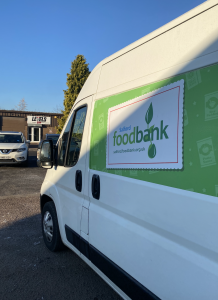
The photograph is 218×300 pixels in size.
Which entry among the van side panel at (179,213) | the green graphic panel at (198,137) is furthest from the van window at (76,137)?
the green graphic panel at (198,137)

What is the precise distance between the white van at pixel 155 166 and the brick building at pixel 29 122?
1304 inches

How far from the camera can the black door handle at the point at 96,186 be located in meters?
2.23

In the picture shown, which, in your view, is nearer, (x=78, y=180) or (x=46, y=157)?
(x=78, y=180)

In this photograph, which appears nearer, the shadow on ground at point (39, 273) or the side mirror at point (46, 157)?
the shadow on ground at point (39, 273)

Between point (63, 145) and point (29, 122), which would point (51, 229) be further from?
point (29, 122)

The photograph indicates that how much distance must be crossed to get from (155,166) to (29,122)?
34.6m

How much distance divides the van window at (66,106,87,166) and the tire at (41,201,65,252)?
82cm

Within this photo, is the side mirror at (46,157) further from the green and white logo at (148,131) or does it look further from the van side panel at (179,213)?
the van side panel at (179,213)

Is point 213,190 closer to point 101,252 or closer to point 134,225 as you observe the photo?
point 134,225

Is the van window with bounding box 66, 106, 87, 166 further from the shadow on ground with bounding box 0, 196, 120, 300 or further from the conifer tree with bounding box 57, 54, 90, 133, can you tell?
the conifer tree with bounding box 57, 54, 90, 133

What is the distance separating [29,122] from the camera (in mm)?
34250

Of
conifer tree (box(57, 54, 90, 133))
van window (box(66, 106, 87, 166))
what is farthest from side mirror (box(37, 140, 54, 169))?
conifer tree (box(57, 54, 90, 133))

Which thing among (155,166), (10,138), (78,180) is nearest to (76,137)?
(78,180)

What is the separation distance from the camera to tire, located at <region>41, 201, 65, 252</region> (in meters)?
3.21
